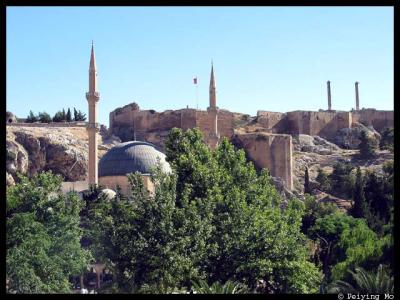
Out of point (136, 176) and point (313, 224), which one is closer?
point (136, 176)

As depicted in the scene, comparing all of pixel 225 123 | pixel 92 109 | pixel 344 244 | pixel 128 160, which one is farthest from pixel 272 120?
pixel 344 244

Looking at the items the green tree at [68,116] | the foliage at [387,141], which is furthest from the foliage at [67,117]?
the foliage at [387,141]

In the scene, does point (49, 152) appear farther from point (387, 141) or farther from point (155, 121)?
point (387, 141)

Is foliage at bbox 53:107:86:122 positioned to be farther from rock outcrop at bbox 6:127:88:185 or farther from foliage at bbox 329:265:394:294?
foliage at bbox 329:265:394:294

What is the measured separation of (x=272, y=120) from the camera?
46.3m

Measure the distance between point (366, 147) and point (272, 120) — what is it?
5782 mm

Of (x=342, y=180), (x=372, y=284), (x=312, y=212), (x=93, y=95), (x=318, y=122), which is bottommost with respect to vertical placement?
(x=372, y=284)

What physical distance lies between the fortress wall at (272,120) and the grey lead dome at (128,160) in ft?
53.2

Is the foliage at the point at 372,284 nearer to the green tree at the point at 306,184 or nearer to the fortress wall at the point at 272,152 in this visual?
the green tree at the point at 306,184

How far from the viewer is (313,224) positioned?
26.4 metres

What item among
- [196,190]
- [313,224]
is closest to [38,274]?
[196,190]

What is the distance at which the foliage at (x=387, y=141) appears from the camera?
44906 millimetres
